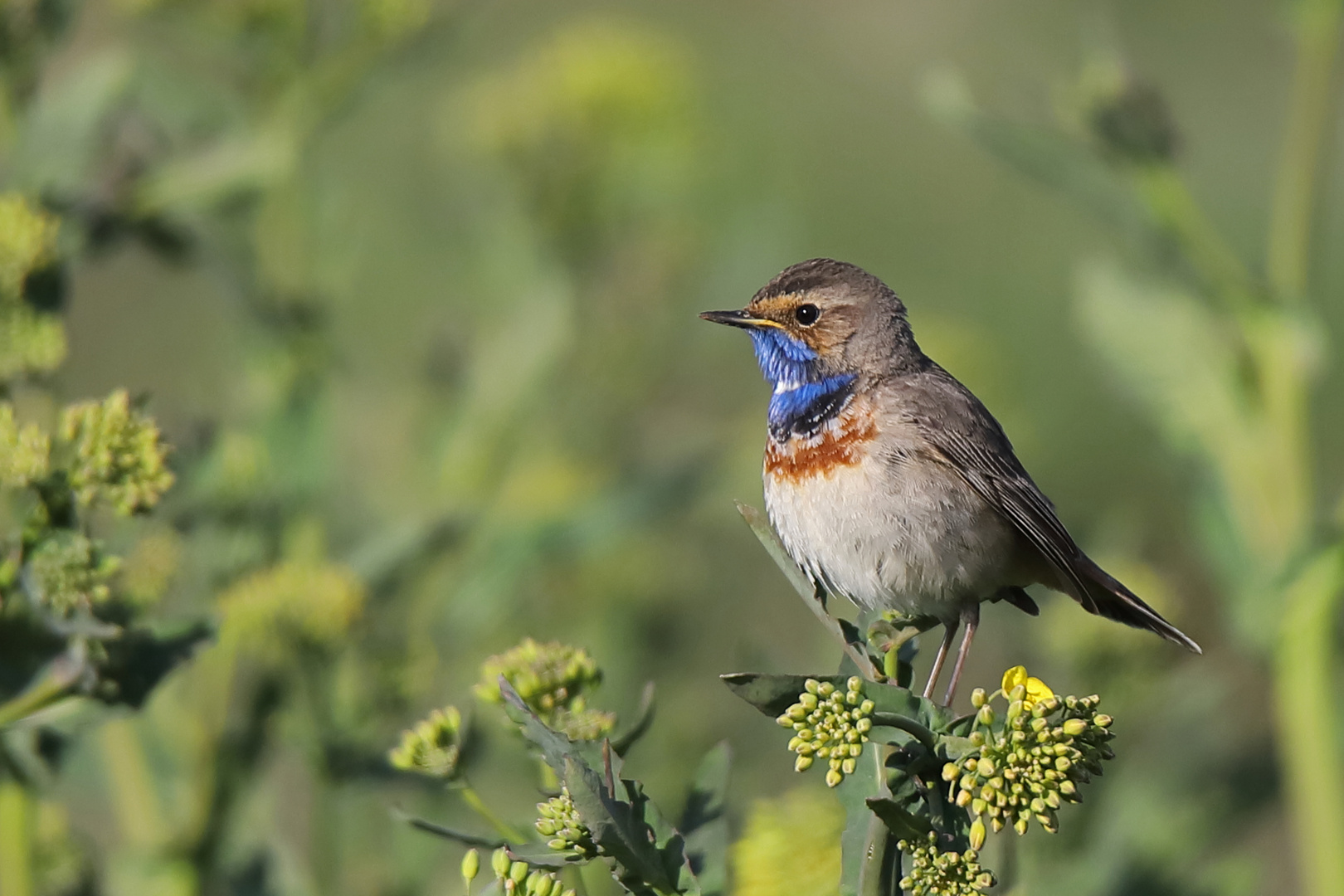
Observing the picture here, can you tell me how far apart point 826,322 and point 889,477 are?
0.42 m

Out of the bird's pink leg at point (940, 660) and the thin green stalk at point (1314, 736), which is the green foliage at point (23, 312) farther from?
the thin green stalk at point (1314, 736)

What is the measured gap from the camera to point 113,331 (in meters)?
9.02

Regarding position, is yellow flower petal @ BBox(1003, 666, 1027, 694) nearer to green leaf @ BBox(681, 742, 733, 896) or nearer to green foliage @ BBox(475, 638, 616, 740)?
green leaf @ BBox(681, 742, 733, 896)

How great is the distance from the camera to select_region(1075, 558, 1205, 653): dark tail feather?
2.72 m

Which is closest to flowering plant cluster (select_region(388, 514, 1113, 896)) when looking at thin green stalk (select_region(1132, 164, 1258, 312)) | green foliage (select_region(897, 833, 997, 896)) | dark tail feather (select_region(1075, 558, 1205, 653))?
green foliage (select_region(897, 833, 997, 896))

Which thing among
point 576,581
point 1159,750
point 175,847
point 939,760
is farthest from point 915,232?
point 939,760

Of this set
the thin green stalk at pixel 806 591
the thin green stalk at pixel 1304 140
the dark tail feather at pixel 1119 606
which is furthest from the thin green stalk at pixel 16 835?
the thin green stalk at pixel 1304 140

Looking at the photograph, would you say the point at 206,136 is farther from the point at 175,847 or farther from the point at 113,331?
the point at 113,331

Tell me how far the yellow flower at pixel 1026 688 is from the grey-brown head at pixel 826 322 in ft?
4.32

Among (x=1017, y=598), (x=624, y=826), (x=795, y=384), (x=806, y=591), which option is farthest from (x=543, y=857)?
(x=795, y=384)

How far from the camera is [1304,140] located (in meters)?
3.63

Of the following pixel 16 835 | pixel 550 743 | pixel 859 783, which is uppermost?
pixel 859 783

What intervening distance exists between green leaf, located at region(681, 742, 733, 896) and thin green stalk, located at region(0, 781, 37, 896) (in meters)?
1.43

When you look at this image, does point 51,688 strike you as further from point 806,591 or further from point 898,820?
point 898,820
